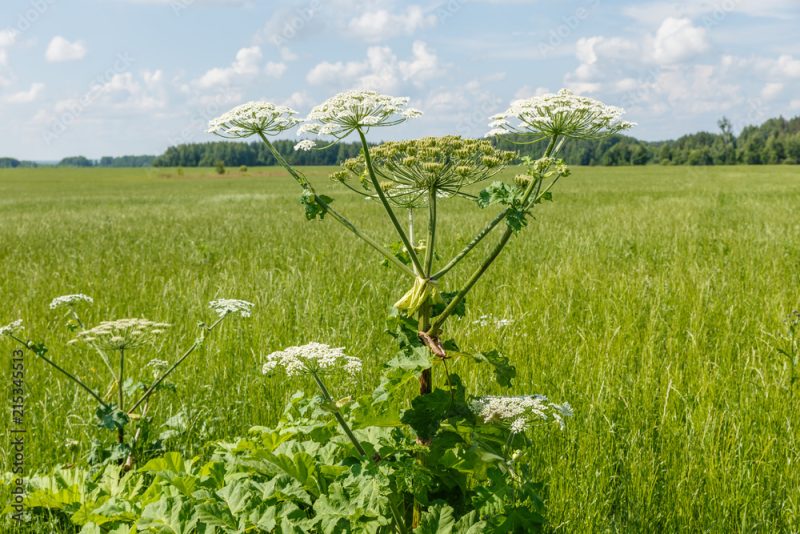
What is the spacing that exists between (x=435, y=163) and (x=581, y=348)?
275cm

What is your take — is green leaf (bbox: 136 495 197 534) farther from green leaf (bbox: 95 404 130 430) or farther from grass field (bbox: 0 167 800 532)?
grass field (bbox: 0 167 800 532)

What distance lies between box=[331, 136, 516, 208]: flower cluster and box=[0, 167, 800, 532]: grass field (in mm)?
1443

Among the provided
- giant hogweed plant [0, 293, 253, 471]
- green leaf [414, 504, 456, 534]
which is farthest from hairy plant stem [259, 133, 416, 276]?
giant hogweed plant [0, 293, 253, 471]

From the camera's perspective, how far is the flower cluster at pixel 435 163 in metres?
1.70

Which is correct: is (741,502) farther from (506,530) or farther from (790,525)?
(506,530)

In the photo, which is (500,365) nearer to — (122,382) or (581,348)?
(122,382)

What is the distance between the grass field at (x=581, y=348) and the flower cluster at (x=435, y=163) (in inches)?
56.8

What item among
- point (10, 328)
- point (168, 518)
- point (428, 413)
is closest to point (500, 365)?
point (428, 413)

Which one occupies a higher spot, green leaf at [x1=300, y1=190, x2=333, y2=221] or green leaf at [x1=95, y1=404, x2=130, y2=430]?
green leaf at [x1=300, y1=190, x2=333, y2=221]

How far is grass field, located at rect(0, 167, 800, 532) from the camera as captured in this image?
2.55 metres

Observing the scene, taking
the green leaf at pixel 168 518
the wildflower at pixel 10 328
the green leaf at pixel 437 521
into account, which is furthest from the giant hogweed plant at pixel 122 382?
the green leaf at pixel 437 521

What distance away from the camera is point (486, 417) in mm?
1670

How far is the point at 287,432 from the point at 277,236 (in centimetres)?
866

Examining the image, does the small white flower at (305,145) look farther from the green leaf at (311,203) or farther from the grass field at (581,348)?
the grass field at (581,348)
